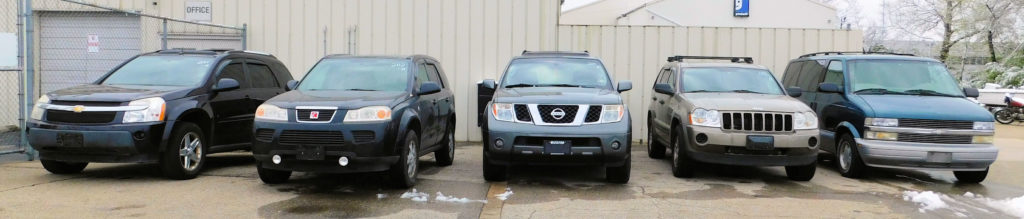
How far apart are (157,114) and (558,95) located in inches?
166

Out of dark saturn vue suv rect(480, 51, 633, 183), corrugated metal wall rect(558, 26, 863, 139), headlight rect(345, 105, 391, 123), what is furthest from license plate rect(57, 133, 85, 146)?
corrugated metal wall rect(558, 26, 863, 139)

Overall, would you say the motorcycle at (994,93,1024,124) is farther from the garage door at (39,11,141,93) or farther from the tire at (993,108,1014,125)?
the garage door at (39,11,141,93)

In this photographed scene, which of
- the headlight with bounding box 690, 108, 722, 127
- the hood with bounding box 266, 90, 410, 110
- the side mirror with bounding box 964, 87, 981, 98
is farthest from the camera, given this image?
the side mirror with bounding box 964, 87, 981, 98

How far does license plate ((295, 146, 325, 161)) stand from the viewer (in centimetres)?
675

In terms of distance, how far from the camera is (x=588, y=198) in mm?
7203

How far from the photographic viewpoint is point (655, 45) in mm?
13422

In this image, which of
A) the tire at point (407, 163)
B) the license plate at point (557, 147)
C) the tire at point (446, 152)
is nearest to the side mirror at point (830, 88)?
the license plate at point (557, 147)

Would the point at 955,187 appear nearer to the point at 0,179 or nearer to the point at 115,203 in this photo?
the point at 115,203

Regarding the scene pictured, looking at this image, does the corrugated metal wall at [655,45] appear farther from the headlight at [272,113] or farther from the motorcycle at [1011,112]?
the motorcycle at [1011,112]

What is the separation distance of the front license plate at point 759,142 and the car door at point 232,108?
6040mm

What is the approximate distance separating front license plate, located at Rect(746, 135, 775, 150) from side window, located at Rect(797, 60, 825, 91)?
9.17ft

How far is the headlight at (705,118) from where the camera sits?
8172 mm

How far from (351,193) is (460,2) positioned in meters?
6.79

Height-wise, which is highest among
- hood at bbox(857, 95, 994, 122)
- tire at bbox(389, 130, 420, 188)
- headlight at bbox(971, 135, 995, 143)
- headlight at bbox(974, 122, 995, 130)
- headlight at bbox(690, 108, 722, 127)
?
hood at bbox(857, 95, 994, 122)
